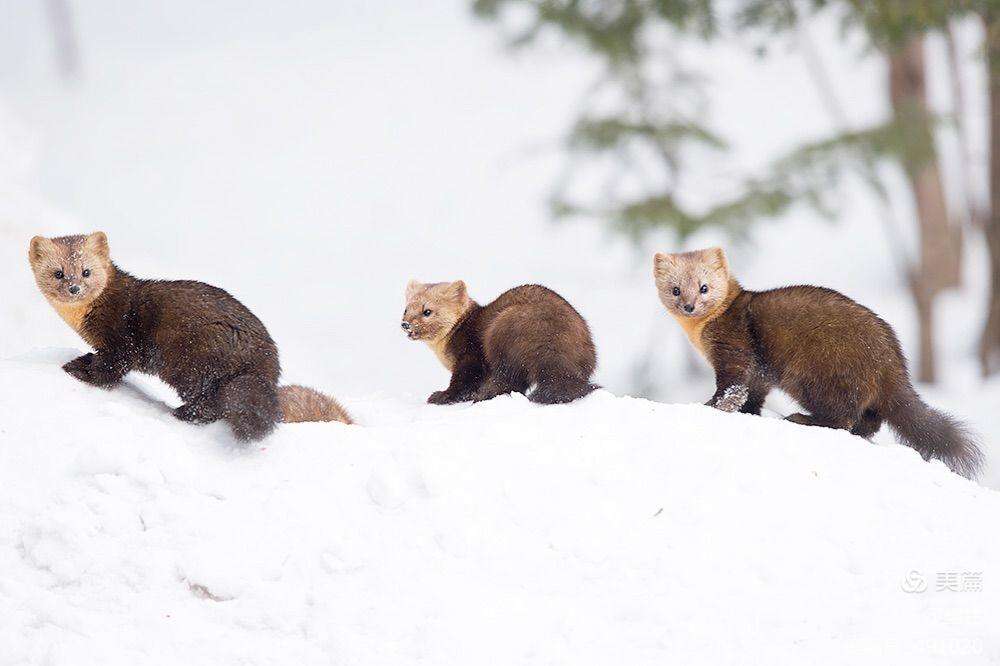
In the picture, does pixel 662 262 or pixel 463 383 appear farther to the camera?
pixel 662 262

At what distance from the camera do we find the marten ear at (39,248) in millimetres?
6117

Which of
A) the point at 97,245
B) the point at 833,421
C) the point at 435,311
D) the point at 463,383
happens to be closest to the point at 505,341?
the point at 463,383

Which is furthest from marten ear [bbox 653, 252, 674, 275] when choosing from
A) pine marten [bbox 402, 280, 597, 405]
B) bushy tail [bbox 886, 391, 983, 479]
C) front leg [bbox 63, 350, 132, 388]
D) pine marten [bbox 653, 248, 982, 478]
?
front leg [bbox 63, 350, 132, 388]

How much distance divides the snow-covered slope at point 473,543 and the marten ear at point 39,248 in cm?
59

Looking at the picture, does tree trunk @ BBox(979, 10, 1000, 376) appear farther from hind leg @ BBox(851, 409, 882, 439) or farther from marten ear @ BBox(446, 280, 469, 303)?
marten ear @ BBox(446, 280, 469, 303)

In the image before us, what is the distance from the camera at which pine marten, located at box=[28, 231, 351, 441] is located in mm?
5805

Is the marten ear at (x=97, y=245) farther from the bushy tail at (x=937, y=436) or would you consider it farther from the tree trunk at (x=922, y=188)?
the tree trunk at (x=922, y=188)

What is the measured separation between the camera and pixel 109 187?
2920 centimetres

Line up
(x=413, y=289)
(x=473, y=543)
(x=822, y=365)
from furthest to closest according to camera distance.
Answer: (x=413, y=289)
(x=822, y=365)
(x=473, y=543)

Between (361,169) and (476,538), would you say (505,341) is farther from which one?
(361,169)

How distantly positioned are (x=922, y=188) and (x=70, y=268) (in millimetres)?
13767

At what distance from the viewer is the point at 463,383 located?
7168 millimetres

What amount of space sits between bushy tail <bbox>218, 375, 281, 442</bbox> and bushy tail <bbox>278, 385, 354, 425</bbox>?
1014 millimetres

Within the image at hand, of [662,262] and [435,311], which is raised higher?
[662,262]
